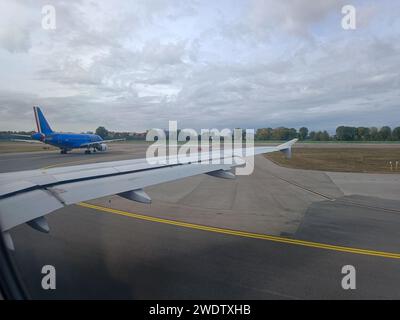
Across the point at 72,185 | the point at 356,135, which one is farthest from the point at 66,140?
the point at 356,135

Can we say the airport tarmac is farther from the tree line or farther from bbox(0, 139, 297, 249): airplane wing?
the tree line

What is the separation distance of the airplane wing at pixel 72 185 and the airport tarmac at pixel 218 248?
1335 millimetres

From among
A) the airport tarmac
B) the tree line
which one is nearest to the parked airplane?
the airport tarmac

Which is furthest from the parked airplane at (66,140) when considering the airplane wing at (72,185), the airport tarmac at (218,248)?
the airplane wing at (72,185)

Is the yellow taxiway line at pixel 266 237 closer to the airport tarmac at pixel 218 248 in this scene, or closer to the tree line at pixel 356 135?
the airport tarmac at pixel 218 248

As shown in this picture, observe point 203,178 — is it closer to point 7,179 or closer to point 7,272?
point 7,179

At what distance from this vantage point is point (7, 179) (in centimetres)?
459

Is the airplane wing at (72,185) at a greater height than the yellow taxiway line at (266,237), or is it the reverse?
the airplane wing at (72,185)

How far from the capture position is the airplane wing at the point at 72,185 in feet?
11.1

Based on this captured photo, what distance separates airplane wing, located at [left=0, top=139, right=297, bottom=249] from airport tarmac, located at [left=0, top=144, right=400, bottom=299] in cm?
133

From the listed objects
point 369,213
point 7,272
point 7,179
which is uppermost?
point 7,179

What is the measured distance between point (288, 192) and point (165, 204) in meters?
5.74

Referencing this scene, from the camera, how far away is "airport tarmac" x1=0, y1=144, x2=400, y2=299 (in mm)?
4609
